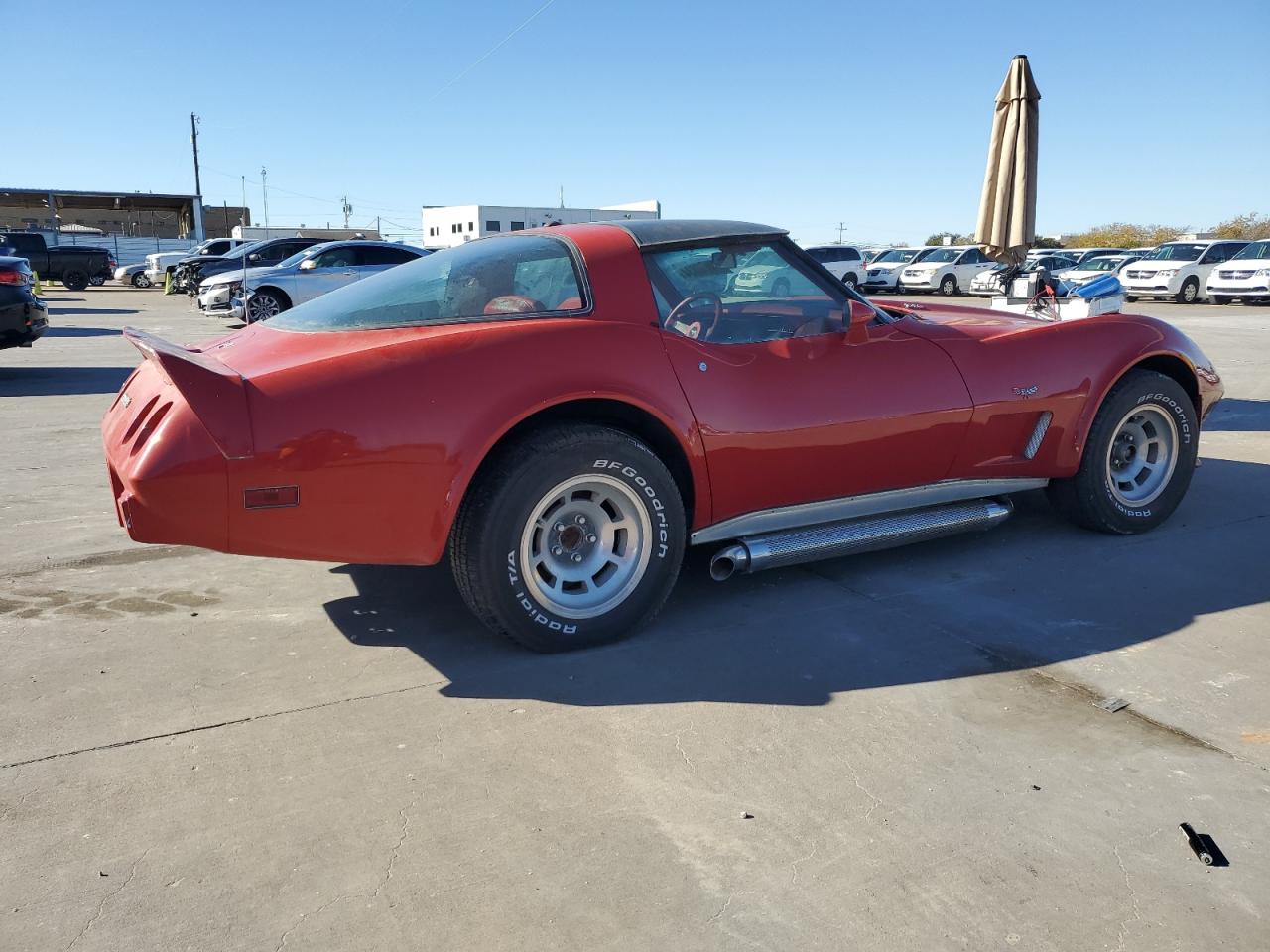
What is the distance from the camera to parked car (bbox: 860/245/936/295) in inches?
1189

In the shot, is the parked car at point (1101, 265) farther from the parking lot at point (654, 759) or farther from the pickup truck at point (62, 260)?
the pickup truck at point (62, 260)

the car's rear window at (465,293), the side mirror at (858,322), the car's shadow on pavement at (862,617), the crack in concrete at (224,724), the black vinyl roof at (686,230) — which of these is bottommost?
the crack in concrete at (224,724)

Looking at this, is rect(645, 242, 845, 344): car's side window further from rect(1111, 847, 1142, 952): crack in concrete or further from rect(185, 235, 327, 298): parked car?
rect(185, 235, 327, 298): parked car

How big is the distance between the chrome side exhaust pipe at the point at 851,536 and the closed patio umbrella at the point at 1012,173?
577 cm

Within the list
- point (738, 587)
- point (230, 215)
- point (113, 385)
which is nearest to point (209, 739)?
point (738, 587)

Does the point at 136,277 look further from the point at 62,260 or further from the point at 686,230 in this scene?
the point at 686,230

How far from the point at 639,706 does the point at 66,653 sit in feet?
6.28

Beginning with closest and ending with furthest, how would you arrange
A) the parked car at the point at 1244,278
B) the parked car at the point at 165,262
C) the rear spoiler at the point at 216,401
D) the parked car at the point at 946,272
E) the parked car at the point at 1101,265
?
the rear spoiler at the point at 216,401
the parked car at the point at 1244,278
the parked car at the point at 1101,265
the parked car at the point at 946,272
the parked car at the point at 165,262

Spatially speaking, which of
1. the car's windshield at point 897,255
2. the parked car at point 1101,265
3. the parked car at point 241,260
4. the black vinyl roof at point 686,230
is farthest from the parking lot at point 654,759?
the car's windshield at point 897,255

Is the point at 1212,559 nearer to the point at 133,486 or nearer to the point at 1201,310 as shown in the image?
the point at 133,486

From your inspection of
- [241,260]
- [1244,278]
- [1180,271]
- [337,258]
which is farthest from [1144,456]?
[1180,271]

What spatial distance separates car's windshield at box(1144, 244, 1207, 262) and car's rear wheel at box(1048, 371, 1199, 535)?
2354 centimetres

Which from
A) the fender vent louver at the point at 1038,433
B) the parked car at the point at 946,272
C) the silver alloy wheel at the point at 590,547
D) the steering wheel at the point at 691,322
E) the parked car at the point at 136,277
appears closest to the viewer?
the silver alloy wheel at the point at 590,547

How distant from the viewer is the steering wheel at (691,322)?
11.6ft
